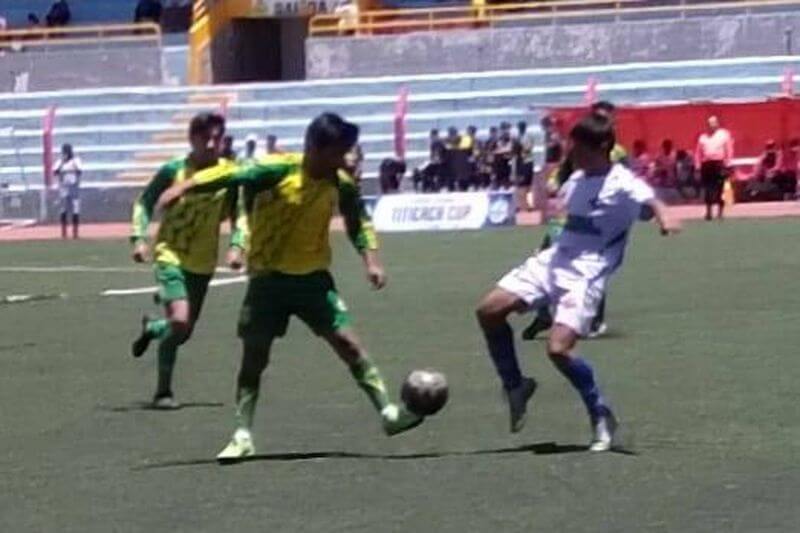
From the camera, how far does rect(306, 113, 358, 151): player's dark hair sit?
11188 mm

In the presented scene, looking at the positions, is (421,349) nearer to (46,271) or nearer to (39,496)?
(39,496)

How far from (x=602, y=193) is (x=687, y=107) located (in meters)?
30.6

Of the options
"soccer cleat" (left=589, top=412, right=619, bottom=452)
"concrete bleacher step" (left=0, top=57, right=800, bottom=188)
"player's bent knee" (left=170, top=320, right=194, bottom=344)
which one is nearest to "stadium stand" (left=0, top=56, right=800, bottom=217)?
"concrete bleacher step" (left=0, top=57, right=800, bottom=188)

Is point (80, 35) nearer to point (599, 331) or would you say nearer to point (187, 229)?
point (599, 331)

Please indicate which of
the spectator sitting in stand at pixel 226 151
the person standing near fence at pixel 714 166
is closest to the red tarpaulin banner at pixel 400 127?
the person standing near fence at pixel 714 166

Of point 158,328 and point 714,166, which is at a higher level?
point 158,328

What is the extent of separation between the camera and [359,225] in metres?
11.9

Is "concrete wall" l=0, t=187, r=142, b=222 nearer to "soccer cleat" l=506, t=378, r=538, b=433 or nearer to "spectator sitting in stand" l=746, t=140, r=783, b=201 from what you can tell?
"spectator sitting in stand" l=746, t=140, r=783, b=201

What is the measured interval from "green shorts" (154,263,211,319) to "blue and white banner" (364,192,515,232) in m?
23.3

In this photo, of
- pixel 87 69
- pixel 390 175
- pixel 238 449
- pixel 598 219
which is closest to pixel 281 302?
pixel 238 449

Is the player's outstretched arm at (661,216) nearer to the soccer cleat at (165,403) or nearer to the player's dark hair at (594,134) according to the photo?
the player's dark hair at (594,134)

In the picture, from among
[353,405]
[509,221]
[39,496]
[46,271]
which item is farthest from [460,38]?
[39,496]

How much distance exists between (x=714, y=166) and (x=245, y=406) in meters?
25.8

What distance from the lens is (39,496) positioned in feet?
34.1
